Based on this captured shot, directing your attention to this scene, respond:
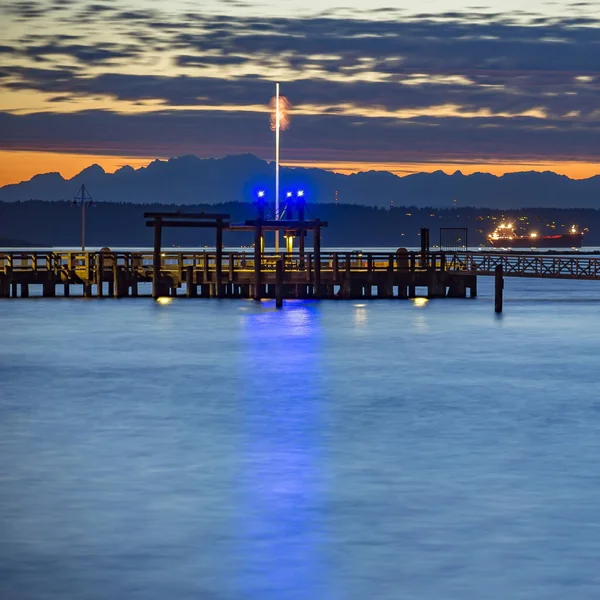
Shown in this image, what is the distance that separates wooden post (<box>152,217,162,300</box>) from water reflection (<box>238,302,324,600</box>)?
28444mm

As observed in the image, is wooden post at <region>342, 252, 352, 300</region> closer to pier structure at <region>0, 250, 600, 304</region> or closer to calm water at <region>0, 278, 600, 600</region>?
pier structure at <region>0, 250, 600, 304</region>

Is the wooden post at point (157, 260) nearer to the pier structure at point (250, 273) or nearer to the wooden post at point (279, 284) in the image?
the pier structure at point (250, 273)

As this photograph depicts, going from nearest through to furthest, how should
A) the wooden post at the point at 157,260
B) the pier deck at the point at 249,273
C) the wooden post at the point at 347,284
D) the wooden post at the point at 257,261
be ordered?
the wooden post at the point at 257,261, the wooden post at the point at 157,260, the pier deck at the point at 249,273, the wooden post at the point at 347,284

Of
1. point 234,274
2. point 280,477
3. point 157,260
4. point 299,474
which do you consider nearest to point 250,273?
point 234,274

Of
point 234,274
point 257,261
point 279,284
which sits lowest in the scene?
point 279,284

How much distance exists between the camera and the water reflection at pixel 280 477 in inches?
533

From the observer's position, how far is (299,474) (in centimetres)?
1966

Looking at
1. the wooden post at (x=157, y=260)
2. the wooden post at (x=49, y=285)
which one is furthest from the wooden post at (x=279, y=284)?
the wooden post at (x=49, y=285)

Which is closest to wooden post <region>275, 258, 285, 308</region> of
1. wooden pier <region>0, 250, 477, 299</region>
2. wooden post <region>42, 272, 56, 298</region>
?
wooden pier <region>0, 250, 477, 299</region>

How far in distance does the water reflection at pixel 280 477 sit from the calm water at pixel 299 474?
0.13 ft

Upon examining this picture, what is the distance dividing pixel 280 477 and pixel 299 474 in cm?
42

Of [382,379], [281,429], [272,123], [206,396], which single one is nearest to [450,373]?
[382,379]

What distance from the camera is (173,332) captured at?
53.8 metres

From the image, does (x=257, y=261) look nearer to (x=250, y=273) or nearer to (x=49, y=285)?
(x=250, y=273)
